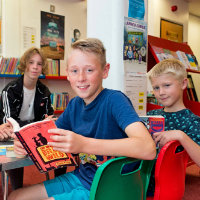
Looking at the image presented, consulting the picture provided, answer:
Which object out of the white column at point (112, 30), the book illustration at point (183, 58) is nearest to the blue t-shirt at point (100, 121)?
the white column at point (112, 30)

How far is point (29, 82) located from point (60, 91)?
2.25m

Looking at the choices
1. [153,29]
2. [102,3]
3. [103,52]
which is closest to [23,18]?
[102,3]

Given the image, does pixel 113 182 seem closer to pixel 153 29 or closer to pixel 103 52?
pixel 103 52

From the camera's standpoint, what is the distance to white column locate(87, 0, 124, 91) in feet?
7.40

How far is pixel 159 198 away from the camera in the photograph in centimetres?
108

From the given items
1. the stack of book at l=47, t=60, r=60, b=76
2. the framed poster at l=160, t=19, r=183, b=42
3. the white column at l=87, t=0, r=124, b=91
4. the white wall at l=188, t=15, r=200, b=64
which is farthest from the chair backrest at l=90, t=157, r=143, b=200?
the white wall at l=188, t=15, r=200, b=64

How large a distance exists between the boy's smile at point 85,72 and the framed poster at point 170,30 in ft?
16.7

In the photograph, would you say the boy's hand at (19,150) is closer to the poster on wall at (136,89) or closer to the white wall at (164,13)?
the poster on wall at (136,89)

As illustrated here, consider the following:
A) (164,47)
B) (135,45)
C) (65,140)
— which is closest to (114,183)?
(65,140)

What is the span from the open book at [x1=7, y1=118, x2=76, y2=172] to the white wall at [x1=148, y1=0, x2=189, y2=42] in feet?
16.6

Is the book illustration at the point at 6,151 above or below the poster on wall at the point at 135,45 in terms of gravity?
below

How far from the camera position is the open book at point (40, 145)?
2.91 feet

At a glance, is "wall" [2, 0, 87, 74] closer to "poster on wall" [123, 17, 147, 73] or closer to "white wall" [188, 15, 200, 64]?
"poster on wall" [123, 17, 147, 73]

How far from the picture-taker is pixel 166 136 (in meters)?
1.26
